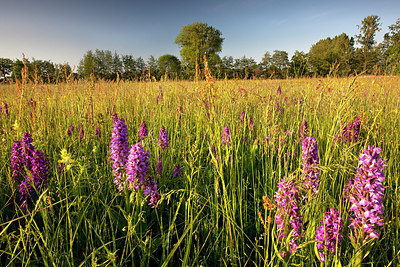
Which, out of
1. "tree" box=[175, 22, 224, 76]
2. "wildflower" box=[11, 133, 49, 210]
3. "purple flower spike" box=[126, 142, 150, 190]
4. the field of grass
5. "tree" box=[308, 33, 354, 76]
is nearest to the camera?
the field of grass

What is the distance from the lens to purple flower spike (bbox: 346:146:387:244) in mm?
887

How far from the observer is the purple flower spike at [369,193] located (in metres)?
0.89

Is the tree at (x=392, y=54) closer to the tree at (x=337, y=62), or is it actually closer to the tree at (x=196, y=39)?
the tree at (x=337, y=62)

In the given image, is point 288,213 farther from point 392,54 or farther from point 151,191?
point 392,54

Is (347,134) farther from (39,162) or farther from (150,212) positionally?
(39,162)

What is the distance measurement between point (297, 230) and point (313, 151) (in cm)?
62

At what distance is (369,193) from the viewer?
0.92 m

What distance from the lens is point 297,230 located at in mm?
1115

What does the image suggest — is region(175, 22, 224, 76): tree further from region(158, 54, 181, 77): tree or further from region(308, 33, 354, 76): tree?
region(308, 33, 354, 76): tree

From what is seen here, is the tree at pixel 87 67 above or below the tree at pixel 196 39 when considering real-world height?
below

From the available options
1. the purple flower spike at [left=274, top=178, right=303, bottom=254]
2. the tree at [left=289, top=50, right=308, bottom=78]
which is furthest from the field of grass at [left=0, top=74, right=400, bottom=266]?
the tree at [left=289, top=50, right=308, bottom=78]

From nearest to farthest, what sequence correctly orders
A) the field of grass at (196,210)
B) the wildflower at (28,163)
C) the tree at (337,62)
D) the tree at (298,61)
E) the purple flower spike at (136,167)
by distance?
the field of grass at (196,210), the purple flower spike at (136,167), the wildflower at (28,163), the tree at (337,62), the tree at (298,61)

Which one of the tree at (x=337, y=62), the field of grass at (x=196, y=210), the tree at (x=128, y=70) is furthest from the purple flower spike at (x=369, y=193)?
the tree at (x=128, y=70)

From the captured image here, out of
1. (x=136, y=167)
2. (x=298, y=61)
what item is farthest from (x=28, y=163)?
(x=298, y=61)
